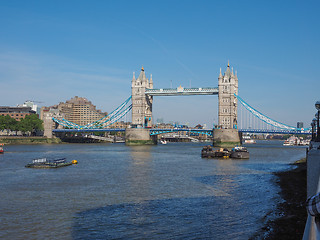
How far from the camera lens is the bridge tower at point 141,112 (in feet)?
352

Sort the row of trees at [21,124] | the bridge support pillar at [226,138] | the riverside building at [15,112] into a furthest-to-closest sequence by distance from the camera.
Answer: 1. the riverside building at [15,112]
2. the row of trees at [21,124]
3. the bridge support pillar at [226,138]

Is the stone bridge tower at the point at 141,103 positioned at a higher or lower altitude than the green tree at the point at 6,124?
higher

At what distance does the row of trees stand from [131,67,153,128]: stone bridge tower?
2973 centimetres

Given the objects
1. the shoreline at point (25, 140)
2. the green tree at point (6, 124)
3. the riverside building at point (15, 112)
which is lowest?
the shoreline at point (25, 140)

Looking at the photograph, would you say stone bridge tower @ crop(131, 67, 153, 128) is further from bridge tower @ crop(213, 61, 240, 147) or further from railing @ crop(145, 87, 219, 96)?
bridge tower @ crop(213, 61, 240, 147)

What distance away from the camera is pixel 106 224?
1570 cm

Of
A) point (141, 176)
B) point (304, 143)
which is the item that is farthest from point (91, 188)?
point (304, 143)

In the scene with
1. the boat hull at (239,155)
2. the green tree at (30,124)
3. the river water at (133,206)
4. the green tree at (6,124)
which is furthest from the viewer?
the green tree at (30,124)

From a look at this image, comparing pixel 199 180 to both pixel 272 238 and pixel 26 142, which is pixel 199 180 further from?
pixel 26 142

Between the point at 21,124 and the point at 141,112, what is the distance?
3585 centimetres

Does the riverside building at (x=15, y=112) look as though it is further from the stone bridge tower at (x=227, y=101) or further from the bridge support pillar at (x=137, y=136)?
the stone bridge tower at (x=227, y=101)

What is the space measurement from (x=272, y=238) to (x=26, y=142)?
98.0 metres

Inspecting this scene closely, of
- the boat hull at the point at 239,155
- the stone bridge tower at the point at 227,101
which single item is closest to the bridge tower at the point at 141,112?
the stone bridge tower at the point at 227,101

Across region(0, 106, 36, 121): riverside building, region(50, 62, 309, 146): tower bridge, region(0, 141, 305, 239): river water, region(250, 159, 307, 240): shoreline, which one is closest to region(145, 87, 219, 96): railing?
region(50, 62, 309, 146): tower bridge
